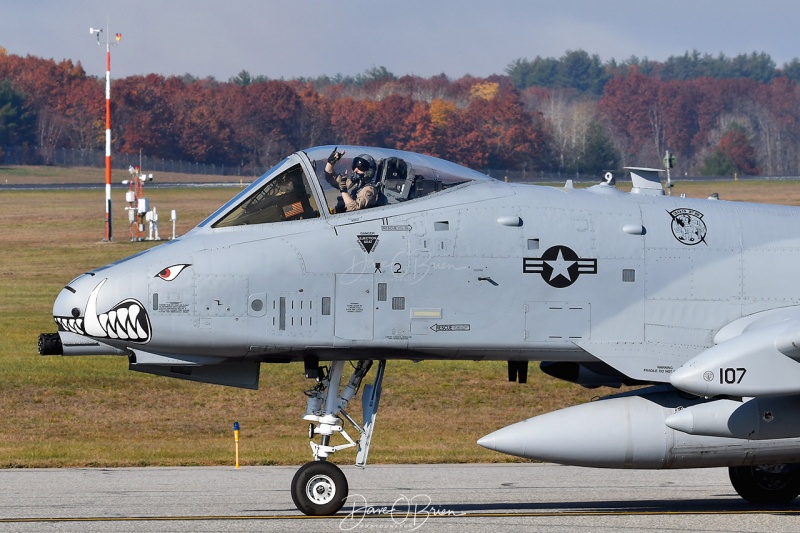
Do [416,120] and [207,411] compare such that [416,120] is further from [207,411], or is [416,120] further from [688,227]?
[688,227]

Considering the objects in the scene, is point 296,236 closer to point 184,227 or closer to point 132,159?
point 184,227

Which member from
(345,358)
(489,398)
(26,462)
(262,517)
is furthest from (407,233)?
(489,398)

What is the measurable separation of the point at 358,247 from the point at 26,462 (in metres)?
8.17

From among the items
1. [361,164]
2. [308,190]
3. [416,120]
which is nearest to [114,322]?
[308,190]

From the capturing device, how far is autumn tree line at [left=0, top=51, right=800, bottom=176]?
91.2m

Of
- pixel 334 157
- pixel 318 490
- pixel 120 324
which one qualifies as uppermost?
pixel 334 157

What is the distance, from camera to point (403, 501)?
44.7 feet

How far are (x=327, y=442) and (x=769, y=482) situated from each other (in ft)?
16.6

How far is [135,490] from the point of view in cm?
1462

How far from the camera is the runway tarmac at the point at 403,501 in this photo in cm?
1186

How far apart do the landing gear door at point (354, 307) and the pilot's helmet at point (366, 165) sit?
100 centimetres

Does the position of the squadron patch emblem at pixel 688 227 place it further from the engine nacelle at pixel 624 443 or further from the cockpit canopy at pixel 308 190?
the cockpit canopy at pixel 308 190

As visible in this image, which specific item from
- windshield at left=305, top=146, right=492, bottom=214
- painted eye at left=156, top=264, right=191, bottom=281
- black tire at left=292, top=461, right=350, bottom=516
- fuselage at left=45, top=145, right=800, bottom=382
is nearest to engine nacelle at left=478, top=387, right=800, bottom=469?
fuselage at left=45, top=145, right=800, bottom=382

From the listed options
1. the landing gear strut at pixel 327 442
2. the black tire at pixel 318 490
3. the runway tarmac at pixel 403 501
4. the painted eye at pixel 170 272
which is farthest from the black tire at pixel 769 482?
the painted eye at pixel 170 272
